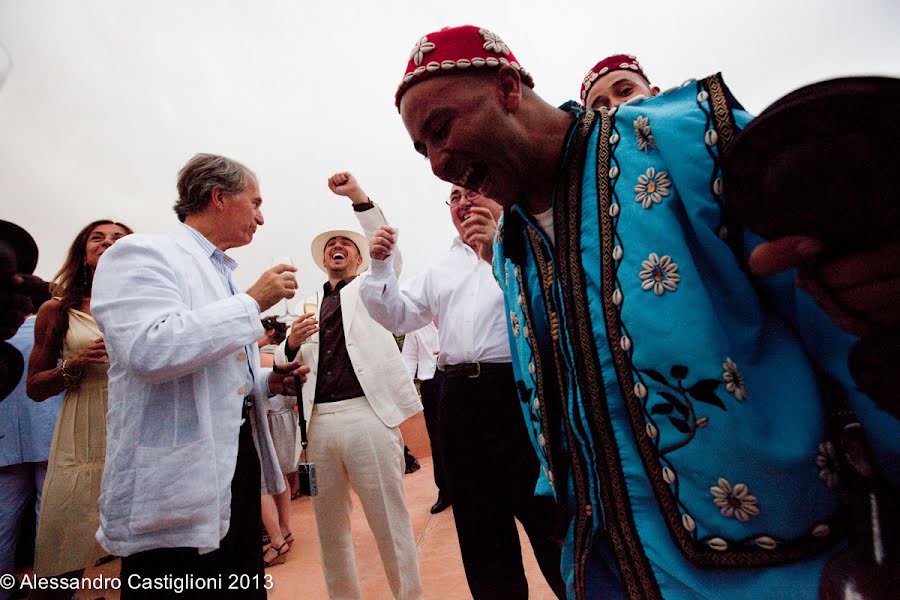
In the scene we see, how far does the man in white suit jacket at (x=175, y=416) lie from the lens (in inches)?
60.1

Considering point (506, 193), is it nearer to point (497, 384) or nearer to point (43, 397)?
point (497, 384)

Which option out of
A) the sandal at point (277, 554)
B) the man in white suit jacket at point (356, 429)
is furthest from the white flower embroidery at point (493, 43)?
the sandal at point (277, 554)

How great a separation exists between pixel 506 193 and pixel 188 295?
1.38m

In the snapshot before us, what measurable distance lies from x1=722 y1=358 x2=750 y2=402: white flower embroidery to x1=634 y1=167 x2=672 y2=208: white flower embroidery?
344 mm

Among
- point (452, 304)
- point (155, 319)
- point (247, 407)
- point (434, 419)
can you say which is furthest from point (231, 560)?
point (434, 419)

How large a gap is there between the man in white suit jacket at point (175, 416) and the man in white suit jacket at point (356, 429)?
83cm

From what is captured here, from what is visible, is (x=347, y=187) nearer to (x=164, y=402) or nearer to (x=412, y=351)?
(x=164, y=402)

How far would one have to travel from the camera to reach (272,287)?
193 cm

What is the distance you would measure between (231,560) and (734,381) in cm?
194

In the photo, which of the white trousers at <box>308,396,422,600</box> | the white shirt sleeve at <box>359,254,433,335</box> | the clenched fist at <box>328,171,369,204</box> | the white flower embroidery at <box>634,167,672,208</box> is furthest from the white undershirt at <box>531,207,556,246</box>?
the white trousers at <box>308,396,422,600</box>

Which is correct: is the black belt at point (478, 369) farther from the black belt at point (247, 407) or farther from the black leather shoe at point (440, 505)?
the black leather shoe at point (440, 505)

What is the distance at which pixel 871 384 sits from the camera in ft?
1.69

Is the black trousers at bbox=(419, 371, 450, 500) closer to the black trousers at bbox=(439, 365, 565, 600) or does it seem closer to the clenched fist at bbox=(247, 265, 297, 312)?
the black trousers at bbox=(439, 365, 565, 600)

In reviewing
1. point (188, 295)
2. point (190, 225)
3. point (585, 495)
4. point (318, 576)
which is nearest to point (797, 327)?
point (585, 495)
